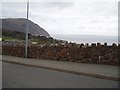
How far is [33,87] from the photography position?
10.5m

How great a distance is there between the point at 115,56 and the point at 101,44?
1.82m

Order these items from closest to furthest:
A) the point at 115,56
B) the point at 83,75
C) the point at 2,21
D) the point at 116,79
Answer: the point at 116,79, the point at 83,75, the point at 115,56, the point at 2,21

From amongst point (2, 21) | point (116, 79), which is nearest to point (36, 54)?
point (116, 79)

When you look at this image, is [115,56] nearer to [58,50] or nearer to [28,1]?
[58,50]

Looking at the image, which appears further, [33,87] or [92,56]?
[92,56]

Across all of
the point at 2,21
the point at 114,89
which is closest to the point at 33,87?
the point at 114,89

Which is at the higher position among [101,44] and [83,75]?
[101,44]

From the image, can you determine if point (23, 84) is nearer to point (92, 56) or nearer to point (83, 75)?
point (83, 75)

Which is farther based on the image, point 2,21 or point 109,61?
point 2,21

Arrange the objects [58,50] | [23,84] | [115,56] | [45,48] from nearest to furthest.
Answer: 1. [23,84]
2. [115,56]
3. [58,50]
4. [45,48]

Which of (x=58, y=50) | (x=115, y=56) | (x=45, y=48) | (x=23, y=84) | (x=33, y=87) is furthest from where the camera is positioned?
(x=45, y=48)

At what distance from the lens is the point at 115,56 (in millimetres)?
19000

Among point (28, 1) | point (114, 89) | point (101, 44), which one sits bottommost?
point (114, 89)

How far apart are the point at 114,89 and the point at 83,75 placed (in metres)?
4.53
